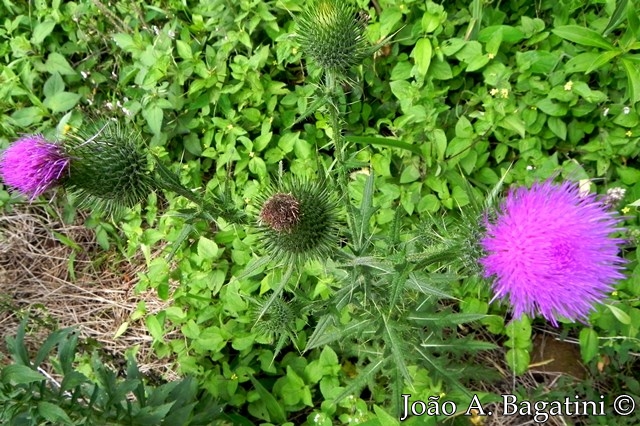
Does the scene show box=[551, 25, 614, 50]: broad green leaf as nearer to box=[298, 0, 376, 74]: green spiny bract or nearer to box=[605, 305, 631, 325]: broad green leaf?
box=[298, 0, 376, 74]: green spiny bract

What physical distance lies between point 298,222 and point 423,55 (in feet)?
4.97

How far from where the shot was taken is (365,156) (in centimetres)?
297

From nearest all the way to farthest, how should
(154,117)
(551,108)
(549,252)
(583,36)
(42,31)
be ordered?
(549,252) → (583,36) → (551,108) → (154,117) → (42,31)

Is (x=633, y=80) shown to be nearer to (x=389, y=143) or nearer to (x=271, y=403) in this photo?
(x=389, y=143)

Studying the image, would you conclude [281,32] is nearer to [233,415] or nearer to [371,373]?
[371,373]

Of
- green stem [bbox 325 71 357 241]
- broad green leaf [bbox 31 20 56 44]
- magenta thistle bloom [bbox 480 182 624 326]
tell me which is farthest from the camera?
broad green leaf [bbox 31 20 56 44]

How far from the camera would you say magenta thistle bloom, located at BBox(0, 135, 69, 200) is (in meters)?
1.83

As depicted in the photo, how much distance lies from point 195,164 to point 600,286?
2324 mm

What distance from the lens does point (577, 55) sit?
107 inches

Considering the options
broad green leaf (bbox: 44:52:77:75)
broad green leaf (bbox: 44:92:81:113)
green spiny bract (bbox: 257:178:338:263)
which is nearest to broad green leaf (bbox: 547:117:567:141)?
green spiny bract (bbox: 257:178:338:263)

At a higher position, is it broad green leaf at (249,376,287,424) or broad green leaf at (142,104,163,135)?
broad green leaf at (142,104,163,135)
